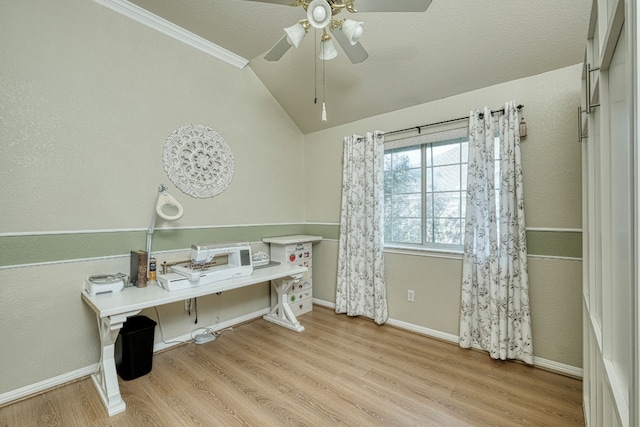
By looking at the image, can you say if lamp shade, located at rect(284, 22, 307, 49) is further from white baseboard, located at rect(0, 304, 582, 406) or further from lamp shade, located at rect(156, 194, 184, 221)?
white baseboard, located at rect(0, 304, 582, 406)

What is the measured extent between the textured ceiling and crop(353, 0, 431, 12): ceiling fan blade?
0.79 m

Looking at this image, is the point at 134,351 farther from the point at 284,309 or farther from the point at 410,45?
the point at 410,45

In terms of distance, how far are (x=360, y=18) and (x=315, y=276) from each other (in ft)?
9.45

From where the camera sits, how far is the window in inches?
107

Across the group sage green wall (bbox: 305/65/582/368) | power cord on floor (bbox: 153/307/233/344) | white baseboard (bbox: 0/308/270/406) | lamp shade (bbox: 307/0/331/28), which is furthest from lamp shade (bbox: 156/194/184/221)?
sage green wall (bbox: 305/65/582/368)

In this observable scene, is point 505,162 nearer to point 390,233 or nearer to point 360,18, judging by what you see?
point 390,233

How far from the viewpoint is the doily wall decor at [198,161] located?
2.59 metres

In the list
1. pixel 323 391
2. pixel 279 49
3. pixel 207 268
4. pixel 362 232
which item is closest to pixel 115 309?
pixel 207 268

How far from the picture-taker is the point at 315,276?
377 cm

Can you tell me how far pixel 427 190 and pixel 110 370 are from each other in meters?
3.01

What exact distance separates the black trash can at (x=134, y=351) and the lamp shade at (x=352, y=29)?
2.49m

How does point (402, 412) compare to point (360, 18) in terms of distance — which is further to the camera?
point (360, 18)

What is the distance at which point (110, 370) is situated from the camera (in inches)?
73.2

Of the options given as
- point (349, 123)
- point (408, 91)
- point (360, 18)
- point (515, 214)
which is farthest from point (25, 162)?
point (515, 214)
